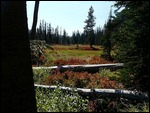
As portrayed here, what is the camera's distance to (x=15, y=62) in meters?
6.39

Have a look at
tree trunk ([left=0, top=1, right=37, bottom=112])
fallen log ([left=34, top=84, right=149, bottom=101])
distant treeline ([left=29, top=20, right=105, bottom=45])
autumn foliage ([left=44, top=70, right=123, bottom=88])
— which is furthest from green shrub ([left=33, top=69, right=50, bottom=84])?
distant treeline ([left=29, top=20, right=105, bottom=45])

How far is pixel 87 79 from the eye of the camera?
44.5 ft

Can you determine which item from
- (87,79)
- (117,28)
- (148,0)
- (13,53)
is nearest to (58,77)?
(87,79)

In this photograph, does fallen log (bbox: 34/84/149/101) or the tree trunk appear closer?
the tree trunk

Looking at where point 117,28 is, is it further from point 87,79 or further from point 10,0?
point 10,0

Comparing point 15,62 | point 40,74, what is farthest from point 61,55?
point 15,62

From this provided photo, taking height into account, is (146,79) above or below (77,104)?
above

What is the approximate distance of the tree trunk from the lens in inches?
249

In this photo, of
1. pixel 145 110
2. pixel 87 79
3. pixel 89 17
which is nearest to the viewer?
pixel 145 110

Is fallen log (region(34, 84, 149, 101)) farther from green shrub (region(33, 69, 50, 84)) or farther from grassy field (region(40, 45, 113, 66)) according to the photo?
grassy field (region(40, 45, 113, 66))

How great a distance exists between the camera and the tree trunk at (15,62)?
20.7 feet

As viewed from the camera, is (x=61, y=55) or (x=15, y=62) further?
(x=61, y=55)

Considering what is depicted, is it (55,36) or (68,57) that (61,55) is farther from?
(55,36)

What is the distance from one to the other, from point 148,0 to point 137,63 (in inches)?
72.1
